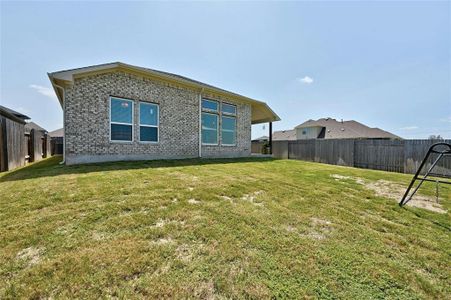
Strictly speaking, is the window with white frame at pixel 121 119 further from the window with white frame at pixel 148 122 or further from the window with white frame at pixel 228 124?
the window with white frame at pixel 228 124

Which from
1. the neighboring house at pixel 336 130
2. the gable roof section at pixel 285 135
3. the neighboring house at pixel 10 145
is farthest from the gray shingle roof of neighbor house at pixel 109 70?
the gable roof section at pixel 285 135

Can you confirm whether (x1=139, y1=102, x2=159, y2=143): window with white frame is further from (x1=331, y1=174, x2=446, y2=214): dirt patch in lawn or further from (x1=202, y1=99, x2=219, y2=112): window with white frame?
(x1=331, y1=174, x2=446, y2=214): dirt patch in lawn

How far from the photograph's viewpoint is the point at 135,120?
8.86m

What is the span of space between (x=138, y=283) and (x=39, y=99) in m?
19.7

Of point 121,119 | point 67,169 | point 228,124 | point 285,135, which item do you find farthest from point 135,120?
point 285,135

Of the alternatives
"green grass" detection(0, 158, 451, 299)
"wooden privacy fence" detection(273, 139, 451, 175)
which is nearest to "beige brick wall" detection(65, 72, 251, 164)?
"green grass" detection(0, 158, 451, 299)

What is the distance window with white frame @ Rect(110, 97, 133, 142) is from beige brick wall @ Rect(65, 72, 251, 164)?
175mm

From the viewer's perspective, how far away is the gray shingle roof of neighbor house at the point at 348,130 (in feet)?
82.7

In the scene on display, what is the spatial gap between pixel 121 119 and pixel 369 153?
14796 millimetres

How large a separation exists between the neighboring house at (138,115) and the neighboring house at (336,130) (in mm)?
19422

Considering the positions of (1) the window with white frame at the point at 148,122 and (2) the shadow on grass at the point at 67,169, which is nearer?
(2) the shadow on grass at the point at 67,169

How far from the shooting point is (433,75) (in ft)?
43.1

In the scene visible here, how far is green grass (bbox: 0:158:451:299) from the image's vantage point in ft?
5.98

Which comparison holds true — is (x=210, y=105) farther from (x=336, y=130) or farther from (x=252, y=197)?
(x=336, y=130)
